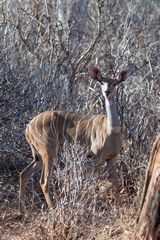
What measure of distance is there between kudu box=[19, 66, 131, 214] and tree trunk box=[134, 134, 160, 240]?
1.29 meters

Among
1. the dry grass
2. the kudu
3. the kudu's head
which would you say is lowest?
the dry grass

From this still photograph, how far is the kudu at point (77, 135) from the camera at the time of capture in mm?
3672

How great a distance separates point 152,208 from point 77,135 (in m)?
1.72

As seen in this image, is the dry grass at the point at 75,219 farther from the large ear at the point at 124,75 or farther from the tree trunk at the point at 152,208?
the large ear at the point at 124,75

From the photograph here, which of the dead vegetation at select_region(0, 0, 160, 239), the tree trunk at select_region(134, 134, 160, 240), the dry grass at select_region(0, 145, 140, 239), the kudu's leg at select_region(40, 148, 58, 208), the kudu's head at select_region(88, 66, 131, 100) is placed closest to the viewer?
the tree trunk at select_region(134, 134, 160, 240)

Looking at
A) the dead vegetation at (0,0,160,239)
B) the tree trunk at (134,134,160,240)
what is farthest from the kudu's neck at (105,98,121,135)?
the tree trunk at (134,134,160,240)

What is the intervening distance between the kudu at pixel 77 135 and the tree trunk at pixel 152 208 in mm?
1295

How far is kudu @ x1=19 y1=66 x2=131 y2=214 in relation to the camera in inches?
145

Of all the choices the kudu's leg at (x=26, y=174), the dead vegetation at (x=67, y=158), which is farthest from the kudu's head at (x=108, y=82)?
the kudu's leg at (x=26, y=174)

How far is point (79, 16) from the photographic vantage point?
8.05 m

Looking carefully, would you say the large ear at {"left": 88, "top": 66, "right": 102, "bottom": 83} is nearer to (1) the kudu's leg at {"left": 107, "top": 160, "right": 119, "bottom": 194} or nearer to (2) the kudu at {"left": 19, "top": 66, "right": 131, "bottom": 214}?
(2) the kudu at {"left": 19, "top": 66, "right": 131, "bottom": 214}

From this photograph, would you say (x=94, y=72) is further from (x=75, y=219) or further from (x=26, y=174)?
(x=75, y=219)

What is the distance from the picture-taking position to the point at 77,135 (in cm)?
387

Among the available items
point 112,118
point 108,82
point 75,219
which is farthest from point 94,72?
point 75,219
